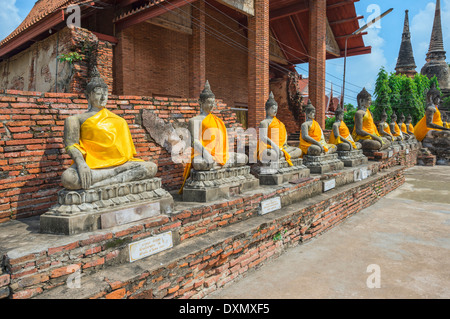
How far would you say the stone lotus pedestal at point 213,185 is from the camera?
390 centimetres

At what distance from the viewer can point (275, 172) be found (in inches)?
203

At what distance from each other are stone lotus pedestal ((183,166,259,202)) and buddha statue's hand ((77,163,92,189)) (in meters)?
1.32

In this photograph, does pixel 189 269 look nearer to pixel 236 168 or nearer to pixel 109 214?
pixel 109 214

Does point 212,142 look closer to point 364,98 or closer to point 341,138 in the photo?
point 341,138

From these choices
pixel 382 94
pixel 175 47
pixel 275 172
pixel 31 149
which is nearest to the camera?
pixel 31 149

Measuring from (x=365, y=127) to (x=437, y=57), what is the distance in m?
24.5

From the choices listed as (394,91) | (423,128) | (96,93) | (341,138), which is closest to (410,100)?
(394,91)

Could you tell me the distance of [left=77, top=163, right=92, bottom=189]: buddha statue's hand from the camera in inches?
112

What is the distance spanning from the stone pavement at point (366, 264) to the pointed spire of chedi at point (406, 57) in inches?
1019

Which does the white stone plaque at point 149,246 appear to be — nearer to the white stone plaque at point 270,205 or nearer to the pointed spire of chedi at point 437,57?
the white stone plaque at point 270,205

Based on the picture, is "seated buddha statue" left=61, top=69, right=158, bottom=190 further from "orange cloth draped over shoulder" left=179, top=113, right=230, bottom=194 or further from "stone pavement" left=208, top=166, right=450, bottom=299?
"stone pavement" left=208, top=166, right=450, bottom=299

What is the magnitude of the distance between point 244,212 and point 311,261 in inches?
40.3

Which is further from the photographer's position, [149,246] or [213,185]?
[213,185]

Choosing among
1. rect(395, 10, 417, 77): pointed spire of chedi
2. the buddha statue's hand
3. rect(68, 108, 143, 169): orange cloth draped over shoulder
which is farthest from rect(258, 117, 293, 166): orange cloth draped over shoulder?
rect(395, 10, 417, 77): pointed spire of chedi
